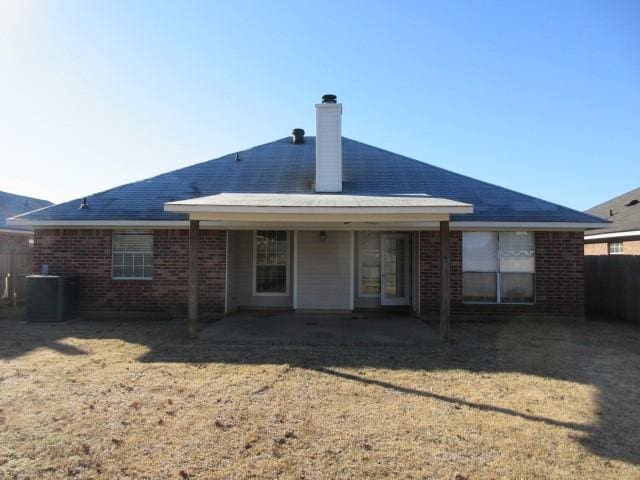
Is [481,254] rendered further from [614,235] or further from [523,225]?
[614,235]

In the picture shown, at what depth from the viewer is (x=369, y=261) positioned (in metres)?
11.5

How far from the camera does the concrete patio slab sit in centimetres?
783

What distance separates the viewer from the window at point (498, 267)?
1044 cm

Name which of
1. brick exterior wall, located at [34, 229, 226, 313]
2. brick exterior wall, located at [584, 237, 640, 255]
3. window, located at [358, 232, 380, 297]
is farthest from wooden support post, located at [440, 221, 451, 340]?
brick exterior wall, located at [584, 237, 640, 255]

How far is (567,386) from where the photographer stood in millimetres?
5418

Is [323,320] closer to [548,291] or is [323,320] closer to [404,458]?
[548,291]

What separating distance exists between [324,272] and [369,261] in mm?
1465

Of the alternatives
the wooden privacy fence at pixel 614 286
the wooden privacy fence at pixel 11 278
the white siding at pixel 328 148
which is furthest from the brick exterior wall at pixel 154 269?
the wooden privacy fence at pixel 614 286

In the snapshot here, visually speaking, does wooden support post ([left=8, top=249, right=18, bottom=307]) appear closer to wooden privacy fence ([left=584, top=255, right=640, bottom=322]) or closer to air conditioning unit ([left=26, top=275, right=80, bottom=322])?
air conditioning unit ([left=26, top=275, right=80, bottom=322])

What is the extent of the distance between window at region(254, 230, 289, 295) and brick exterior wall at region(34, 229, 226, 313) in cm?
125

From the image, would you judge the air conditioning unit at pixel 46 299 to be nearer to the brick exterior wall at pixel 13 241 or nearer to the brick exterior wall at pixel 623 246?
the brick exterior wall at pixel 13 241

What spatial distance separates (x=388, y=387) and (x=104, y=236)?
8540 mm

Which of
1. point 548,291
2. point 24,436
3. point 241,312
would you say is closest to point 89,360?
point 24,436

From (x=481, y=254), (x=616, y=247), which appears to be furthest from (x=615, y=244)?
(x=481, y=254)
